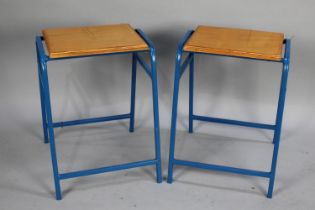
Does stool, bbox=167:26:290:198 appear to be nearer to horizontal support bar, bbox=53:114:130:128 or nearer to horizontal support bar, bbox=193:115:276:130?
horizontal support bar, bbox=193:115:276:130

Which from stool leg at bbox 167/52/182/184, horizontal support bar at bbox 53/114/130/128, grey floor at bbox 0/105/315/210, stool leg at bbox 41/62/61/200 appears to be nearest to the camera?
stool leg at bbox 41/62/61/200

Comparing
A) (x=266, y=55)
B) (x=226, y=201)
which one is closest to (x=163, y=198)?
(x=226, y=201)

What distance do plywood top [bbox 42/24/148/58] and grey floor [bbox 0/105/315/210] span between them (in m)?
0.71

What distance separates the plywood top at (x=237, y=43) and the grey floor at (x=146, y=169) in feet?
2.35

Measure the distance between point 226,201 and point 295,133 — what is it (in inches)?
33.5

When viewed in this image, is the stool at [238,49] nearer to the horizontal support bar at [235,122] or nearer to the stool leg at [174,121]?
the stool leg at [174,121]

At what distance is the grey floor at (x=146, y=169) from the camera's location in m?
2.21

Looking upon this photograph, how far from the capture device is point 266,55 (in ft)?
6.52

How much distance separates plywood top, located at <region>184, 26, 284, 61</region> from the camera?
201 centimetres

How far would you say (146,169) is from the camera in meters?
2.46

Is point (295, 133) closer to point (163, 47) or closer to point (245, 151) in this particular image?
point (245, 151)

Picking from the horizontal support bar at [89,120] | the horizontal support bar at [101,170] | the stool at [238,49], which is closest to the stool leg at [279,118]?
the stool at [238,49]

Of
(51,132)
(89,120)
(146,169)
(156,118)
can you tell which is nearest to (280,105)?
(156,118)

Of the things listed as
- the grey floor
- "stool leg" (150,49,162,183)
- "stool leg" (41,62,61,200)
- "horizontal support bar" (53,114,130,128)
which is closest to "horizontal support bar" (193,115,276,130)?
the grey floor
